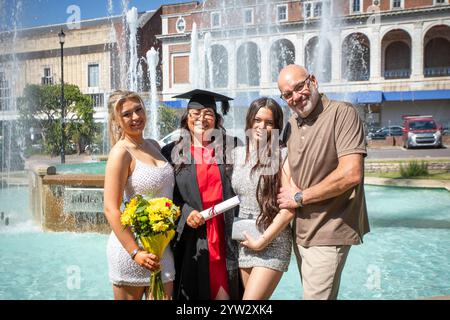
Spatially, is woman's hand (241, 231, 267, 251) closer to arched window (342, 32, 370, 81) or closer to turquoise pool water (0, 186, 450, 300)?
turquoise pool water (0, 186, 450, 300)

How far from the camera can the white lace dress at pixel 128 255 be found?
2.63 metres

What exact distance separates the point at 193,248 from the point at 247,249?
13.4 inches

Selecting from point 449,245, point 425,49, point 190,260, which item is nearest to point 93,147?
point 449,245

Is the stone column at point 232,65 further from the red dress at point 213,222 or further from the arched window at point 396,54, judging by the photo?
the red dress at point 213,222

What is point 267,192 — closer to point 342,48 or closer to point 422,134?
point 422,134

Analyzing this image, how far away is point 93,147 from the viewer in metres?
25.2

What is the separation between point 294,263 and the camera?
574cm

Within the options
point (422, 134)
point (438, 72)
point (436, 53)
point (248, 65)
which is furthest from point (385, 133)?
point (248, 65)

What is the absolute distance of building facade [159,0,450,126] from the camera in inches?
1294

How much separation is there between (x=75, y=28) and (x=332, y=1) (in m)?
20.8

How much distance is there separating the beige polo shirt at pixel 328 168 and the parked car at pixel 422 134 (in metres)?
22.7

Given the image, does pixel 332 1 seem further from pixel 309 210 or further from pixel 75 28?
pixel 309 210

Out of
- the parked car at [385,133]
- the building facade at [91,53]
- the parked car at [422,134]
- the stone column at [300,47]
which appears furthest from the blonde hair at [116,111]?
the building facade at [91,53]

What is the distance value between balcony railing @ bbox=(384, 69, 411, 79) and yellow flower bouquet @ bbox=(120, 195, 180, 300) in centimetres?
3514
